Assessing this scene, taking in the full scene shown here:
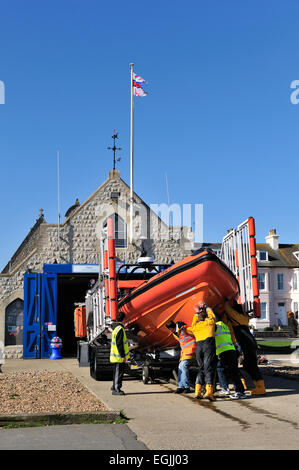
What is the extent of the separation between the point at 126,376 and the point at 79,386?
2932 millimetres

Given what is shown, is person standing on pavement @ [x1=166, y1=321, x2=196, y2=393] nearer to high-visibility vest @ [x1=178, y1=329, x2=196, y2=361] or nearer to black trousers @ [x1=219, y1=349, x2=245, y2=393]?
high-visibility vest @ [x1=178, y1=329, x2=196, y2=361]

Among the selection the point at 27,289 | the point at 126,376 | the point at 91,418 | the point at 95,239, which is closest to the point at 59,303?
the point at 95,239

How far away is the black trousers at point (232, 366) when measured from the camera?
1028cm

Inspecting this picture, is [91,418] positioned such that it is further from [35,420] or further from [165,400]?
[165,400]

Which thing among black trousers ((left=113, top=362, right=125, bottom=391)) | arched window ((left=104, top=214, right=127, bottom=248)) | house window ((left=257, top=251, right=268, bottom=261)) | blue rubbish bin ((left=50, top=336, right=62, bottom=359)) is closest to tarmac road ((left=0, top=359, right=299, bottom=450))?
black trousers ((left=113, top=362, right=125, bottom=391))

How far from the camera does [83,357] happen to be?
1964 cm

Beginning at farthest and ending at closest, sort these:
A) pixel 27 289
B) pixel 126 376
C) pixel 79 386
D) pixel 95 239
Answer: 1. pixel 95 239
2. pixel 27 289
3. pixel 126 376
4. pixel 79 386

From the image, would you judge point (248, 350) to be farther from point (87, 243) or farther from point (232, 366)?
point (87, 243)

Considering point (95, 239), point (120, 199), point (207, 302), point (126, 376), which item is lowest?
point (126, 376)

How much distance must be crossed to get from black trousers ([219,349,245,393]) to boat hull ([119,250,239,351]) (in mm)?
1015

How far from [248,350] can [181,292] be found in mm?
1656

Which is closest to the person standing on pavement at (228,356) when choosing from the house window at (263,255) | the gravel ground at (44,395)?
the gravel ground at (44,395)

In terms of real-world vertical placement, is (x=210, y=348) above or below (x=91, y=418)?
above

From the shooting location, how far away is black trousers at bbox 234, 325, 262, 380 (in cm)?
1074
